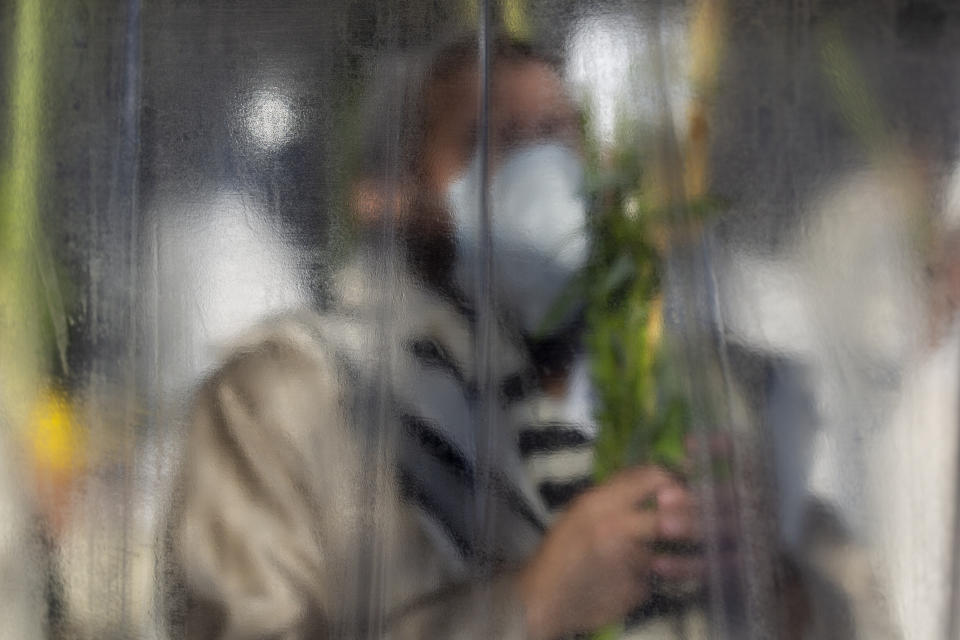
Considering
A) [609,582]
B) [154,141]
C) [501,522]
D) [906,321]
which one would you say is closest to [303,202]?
[154,141]

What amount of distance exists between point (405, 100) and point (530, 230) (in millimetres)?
199

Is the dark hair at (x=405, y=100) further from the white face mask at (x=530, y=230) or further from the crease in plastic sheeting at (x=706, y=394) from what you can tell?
the crease in plastic sheeting at (x=706, y=394)

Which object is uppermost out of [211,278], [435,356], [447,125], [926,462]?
[447,125]

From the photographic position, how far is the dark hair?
0.92 meters

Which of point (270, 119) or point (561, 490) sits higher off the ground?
point (270, 119)

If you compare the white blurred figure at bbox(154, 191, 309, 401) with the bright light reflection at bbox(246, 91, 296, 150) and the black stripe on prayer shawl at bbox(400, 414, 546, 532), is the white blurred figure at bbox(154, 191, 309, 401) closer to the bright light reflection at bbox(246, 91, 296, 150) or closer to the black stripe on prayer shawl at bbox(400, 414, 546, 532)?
the bright light reflection at bbox(246, 91, 296, 150)

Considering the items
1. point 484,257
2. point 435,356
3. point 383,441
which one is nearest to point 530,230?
point 484,257

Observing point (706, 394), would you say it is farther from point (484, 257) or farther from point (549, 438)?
point (484, 257)

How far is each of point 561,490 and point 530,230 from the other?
278mm

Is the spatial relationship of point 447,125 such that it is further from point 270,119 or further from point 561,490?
point 561,490

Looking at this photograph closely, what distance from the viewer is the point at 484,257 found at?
0.91m

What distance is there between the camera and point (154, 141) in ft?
3.13

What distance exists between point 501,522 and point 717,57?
0.54m

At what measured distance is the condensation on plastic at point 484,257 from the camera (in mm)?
882
